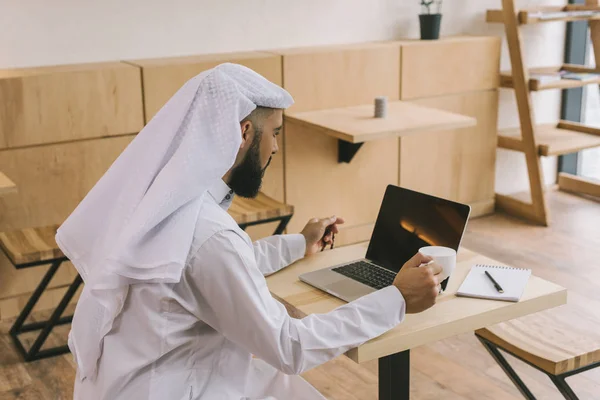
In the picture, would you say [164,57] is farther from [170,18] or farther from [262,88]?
[262,88]

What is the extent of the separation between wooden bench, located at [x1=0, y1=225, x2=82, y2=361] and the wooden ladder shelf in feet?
9.00

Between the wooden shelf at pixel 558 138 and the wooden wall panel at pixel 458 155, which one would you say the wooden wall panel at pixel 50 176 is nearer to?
the wooden wall panel at pixel 458 155

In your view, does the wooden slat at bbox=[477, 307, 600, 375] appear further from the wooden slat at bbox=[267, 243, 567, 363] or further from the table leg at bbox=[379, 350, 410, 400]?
the table leg at bbox=[379, 350, 410, 400]

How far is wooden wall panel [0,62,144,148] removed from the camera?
11.7 feet

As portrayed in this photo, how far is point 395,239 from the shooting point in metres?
2.27

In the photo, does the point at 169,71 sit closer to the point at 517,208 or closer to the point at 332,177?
the point at 332,177

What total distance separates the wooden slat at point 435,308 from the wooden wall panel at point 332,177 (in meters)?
2.14

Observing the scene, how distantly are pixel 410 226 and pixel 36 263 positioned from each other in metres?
1.69

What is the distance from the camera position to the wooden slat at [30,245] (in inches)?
128

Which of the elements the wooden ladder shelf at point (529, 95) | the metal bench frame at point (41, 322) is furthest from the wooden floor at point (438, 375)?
the wooden ladder shelf at point (529, 95)

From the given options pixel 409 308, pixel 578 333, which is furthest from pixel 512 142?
pixel 409 308

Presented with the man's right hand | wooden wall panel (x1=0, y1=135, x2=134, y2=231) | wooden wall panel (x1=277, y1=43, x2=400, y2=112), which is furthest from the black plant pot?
the man's right hand

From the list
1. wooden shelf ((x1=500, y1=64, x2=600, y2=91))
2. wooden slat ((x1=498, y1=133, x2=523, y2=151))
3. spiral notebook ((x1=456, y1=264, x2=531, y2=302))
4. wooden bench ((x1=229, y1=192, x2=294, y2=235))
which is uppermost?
wooden shelf ((x1=500, y1=64, x2=600, y2=91))

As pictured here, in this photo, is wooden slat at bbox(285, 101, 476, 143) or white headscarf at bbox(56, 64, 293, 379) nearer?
white headscarf at bbox(56, 64, 293, 379)
